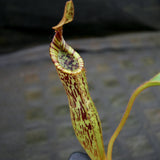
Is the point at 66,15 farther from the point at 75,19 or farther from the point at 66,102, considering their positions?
the point at 75,19

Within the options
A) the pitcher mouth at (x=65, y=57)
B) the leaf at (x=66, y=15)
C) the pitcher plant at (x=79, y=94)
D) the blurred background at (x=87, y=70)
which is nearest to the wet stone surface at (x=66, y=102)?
the blurred background at (x=87, y=70)

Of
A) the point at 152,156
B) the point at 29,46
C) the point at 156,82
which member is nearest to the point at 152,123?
the point at 152,156

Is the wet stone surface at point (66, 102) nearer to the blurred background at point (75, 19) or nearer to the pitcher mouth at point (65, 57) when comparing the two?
the blurred background at point (75, 19)

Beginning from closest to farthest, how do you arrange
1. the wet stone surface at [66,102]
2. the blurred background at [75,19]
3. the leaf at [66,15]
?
the leaf at [66,15] < the wet stone surface at [66,102] < the blurred background at [75,19]

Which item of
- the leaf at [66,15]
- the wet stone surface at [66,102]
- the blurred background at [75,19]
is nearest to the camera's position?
the leaf at [66,15]

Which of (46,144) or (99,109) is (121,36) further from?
(46,144)

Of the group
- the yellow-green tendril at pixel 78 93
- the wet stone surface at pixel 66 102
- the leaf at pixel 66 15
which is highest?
the leaf at pixel 66 15

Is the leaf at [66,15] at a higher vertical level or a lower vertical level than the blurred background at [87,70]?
higher
